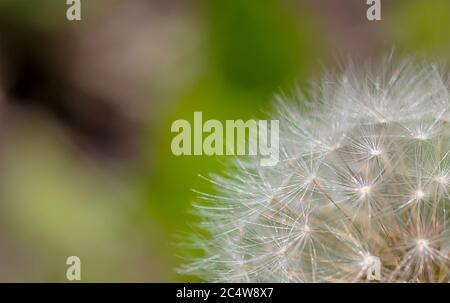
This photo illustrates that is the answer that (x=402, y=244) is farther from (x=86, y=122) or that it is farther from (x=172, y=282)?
(x=86, y=122)

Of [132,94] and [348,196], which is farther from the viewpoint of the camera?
[132,94]

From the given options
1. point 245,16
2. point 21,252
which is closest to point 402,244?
point 245,16

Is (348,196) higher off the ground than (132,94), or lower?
lower

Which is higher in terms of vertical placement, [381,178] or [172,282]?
[381,178]
